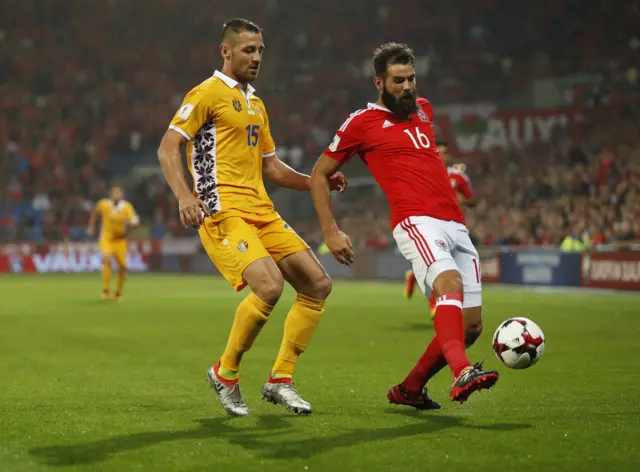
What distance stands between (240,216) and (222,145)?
0.47m

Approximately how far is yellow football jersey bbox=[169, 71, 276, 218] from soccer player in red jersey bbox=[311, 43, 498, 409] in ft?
1.40

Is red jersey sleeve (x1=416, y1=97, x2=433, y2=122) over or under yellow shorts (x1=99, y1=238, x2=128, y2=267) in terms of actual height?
over

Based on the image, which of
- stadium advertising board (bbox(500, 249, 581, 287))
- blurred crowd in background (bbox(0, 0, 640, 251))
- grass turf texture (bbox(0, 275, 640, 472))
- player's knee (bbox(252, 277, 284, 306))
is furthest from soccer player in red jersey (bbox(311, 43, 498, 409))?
blurred crowd in background (bbox(0, 0, 640, 251))

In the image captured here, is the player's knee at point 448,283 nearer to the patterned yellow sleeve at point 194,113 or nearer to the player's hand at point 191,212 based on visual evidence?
the player's hand at point 191,212

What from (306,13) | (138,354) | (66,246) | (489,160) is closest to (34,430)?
(138,354)

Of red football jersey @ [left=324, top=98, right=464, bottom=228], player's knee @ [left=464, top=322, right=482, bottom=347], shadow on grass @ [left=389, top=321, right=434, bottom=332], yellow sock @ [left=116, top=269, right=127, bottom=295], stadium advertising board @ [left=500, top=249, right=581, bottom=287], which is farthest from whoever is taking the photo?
stadium advertising board @ [left=500, top=249, right=581, bottom=287]

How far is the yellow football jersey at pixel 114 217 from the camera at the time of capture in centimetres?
2020

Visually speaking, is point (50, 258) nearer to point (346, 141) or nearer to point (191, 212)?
point (346, 141)

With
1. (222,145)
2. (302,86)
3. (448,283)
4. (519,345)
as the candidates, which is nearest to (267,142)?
(222,145)

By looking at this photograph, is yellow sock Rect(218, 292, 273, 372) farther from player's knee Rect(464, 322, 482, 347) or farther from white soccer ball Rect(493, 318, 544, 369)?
white soccer ball Rect(493, 318, 544, 369)

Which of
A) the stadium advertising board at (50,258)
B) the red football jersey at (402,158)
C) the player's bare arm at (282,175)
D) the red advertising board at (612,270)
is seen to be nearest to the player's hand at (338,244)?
the red football jersey at (402,158)

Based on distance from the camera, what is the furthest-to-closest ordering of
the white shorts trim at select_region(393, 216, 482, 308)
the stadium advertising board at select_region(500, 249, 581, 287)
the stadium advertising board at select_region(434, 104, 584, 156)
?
the stadium advertising board at select_region(434, 104, 584, 156) < the stadium advertising board at select_region(500, 249, 581, 287) < the white shorts trim at select_region(393, 216, 482, 308)

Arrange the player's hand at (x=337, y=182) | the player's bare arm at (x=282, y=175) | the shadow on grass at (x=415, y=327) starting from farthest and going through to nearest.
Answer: the shadow on grass at (x=415, y=327)
the player's bare arm at (x=282, y=175)
the player's hand at (x=337, y=182)

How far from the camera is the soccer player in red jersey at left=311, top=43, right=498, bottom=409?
6176mm
